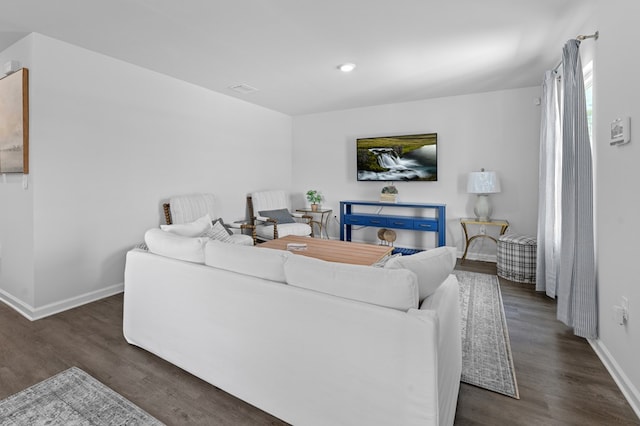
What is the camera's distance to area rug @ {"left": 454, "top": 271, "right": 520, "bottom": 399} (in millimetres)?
1905

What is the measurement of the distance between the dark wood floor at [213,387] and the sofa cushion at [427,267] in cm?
74

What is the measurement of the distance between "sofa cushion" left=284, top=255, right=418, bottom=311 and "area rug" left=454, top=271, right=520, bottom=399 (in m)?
1.08

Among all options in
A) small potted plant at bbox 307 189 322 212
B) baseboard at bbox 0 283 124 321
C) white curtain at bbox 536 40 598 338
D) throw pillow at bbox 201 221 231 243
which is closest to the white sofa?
throw pillow at bbox 201 221 231 243

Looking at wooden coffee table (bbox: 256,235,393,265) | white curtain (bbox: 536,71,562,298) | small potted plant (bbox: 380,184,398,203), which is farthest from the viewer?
small potted plant (bbox: 380,184,398,203)

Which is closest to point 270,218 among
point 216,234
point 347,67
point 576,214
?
point 216,234

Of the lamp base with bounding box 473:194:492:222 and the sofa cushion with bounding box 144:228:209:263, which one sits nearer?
the sofa cushion with bounding box 144:228:209:263

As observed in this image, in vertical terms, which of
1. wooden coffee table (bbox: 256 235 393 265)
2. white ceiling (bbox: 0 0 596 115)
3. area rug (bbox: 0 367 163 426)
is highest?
white ceiling (bbox: 0 0 596 115)

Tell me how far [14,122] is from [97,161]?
2.26 ft

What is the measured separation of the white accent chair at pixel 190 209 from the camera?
382cm

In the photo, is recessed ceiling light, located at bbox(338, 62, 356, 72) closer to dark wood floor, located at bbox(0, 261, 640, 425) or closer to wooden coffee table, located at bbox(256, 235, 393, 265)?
wooden coffee table, located at bbox(256, 235, 393, 265)

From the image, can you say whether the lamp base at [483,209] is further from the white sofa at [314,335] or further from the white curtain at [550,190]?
the white sofa at [314,335]

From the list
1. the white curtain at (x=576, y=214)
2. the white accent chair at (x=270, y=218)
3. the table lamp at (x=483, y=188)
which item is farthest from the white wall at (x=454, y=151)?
the white curtain at (x=576, y=214)

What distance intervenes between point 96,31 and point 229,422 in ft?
10.5

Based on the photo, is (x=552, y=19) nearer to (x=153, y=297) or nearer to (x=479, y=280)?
(x=479, y=280)
